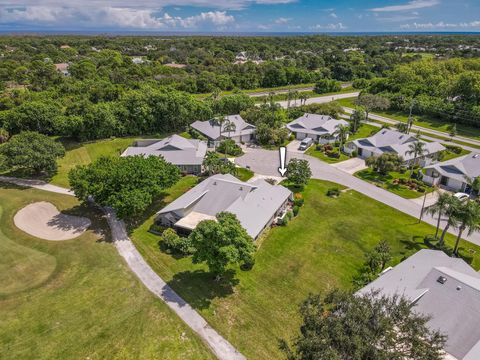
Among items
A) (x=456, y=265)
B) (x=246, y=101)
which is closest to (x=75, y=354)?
(x=456, y=265)

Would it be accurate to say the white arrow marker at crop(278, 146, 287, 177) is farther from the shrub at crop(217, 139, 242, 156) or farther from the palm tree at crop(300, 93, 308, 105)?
the palm tree at crop(300, 93, 308, 105)

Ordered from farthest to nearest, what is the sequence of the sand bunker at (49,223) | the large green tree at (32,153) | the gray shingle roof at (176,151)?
1. the gray shingle roof at (176,151)
2. the large green tree at (32,153)
3. the sand bunker at (49,223)

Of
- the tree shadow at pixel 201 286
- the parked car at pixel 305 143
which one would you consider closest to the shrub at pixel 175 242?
the tree shadow at pixel 201 286

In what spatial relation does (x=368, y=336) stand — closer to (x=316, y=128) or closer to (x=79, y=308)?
(x=79, y=308)

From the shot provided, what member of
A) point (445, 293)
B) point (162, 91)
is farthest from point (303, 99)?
point (445, 293)

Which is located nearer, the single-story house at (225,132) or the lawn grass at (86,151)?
the lawn grass at (86,151)

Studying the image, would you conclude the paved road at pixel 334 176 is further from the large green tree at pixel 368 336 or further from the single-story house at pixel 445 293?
the large green tree at pixel 368 336
